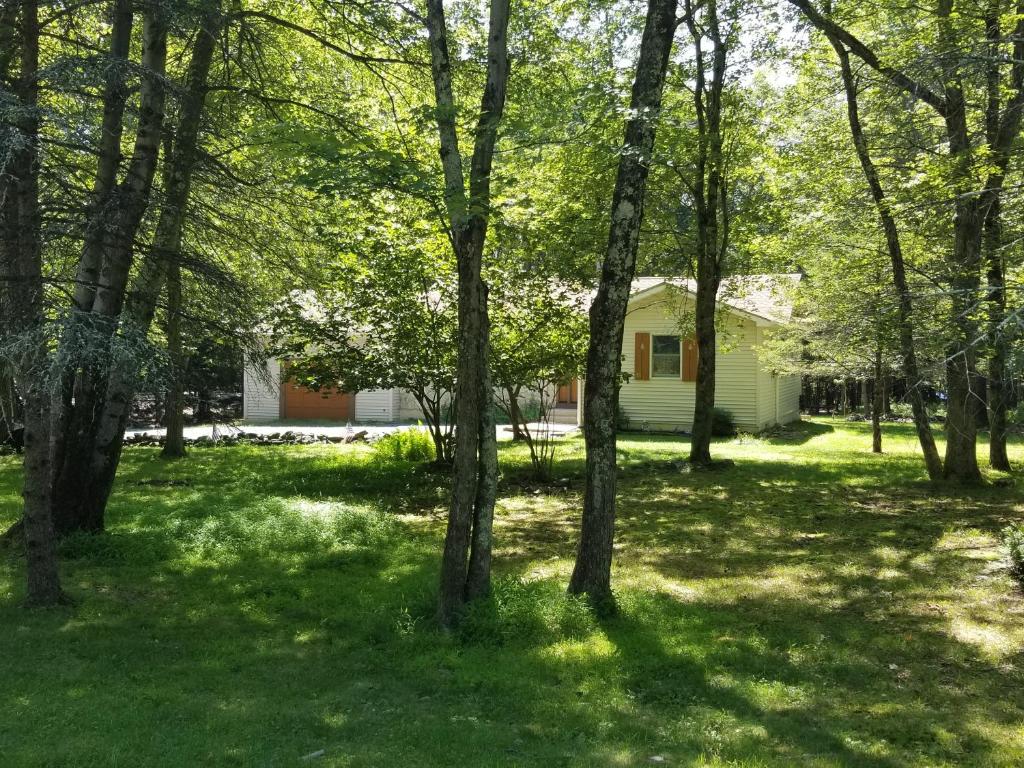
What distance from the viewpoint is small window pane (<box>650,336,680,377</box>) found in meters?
21.5

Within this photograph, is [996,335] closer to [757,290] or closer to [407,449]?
[407,449]

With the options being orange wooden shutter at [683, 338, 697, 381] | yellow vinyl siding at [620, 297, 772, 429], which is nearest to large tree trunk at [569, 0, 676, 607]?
yellow vinyl siding at [620, 297, 772, 429]

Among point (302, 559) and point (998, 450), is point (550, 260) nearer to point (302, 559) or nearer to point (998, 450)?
point (302, 559)

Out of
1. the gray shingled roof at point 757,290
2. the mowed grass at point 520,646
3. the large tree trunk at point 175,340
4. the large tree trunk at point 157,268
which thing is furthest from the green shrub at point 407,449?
the large tree trunk at point 157,268

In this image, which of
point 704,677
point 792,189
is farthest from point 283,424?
point 704,677

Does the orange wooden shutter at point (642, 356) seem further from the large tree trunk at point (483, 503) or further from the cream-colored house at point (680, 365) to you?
the large tree trunk at point (483, 503)

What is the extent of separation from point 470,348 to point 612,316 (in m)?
1.08

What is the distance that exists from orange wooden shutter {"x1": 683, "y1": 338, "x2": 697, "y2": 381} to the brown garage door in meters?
10.8

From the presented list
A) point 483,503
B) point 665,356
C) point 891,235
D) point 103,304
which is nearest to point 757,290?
point 665,356

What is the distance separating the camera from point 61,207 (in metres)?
5.81

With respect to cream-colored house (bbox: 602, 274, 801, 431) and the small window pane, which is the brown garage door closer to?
cream-colored house (bbox: 602, 274, 801, 431)

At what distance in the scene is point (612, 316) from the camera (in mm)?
5719

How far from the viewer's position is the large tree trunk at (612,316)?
5.68 metres

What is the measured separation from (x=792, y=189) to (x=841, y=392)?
838 inches
